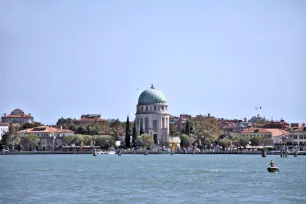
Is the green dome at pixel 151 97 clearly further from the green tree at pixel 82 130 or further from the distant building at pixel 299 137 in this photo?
the distant building at pixel 299 137

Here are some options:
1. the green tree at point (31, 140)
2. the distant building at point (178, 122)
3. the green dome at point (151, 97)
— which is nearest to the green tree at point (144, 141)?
the green dome at point (151, 97)

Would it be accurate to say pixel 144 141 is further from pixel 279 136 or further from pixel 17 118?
pixel 17 118

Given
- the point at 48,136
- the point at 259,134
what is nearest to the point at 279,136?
the point at 259,134

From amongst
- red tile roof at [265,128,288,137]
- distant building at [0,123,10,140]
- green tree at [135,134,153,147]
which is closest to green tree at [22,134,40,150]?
distant building at [0,123,10,140]

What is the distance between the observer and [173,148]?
13462 cm

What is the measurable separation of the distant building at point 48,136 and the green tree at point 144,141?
46.5 feet

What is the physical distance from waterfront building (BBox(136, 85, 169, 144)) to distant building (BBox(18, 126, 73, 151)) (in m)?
12.0

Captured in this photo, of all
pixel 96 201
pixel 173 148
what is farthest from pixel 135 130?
pixel 96 201

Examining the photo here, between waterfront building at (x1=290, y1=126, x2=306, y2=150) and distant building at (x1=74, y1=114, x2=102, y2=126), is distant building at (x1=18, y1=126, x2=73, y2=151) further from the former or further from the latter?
waterfront building at (x1=290, y1=126, x2=306, y2=150)

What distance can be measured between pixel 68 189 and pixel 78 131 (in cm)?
10543

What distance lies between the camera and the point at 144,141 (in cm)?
13238

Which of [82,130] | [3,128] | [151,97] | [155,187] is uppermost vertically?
[151,97]

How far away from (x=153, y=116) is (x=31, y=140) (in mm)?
21864

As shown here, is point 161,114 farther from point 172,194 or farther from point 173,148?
point 172,194
